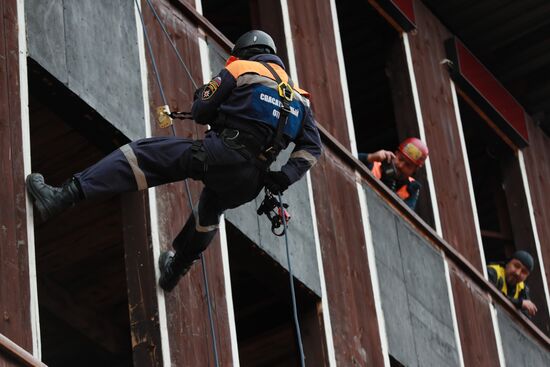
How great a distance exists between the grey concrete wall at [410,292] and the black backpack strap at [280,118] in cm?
423

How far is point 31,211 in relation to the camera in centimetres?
1139

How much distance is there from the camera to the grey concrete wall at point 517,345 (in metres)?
18.4

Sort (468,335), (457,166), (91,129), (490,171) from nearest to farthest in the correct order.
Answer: (91,129), (468,335), (457,166), (490,171)

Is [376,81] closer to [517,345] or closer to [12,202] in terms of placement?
[517,345]

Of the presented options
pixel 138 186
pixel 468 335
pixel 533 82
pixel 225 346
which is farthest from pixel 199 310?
pixel 533 82

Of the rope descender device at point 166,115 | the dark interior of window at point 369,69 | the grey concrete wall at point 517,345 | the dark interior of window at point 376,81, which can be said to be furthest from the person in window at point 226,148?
the dark interior of window at point 369,69

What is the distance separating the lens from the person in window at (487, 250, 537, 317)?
1928cm

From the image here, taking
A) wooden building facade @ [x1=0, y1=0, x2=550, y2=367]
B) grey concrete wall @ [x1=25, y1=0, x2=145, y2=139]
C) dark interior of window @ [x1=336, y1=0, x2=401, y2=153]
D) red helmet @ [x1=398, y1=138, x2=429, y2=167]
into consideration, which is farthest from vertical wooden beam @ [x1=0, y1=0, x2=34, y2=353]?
dark interior of window @ [x1=336, y1=0, x2=401, y2=153]

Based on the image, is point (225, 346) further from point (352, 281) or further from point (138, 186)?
point (352, 281)

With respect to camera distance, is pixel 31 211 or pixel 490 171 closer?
pixel 31 211

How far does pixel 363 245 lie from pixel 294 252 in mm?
1535

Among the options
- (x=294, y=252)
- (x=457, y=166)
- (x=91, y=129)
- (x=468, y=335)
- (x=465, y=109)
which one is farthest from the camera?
(x=465, y=109)

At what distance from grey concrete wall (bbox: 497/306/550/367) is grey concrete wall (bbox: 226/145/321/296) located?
413 cm

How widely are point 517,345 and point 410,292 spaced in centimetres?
259
